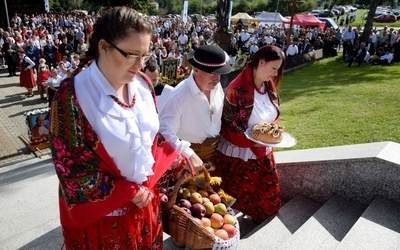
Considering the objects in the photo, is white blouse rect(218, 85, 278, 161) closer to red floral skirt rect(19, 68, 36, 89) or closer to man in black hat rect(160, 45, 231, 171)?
man in black hat rect(160, 45, 231, 171)

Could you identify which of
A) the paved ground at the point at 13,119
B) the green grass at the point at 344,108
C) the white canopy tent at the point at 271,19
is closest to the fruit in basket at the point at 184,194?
the green grass at the point at 344,108

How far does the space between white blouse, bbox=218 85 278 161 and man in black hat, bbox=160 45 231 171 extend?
0.28 m

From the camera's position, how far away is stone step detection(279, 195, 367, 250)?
3.14m

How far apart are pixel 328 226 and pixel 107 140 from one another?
2.71 m

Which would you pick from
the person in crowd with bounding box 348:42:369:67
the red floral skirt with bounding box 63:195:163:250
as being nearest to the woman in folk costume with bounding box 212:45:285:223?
the red floral skirt with bounding box 63:195:163:250

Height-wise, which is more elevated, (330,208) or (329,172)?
(329,172)

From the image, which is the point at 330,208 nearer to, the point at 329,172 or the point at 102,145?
the point at 329,172

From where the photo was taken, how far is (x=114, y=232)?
6.75ft

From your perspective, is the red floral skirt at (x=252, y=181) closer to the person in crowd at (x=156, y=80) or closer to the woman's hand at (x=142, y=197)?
the person in crowd at (x=156, y=80)

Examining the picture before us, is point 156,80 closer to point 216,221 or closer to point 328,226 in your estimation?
point 216,221

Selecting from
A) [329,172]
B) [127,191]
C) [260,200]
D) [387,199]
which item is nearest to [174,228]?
[127,191]

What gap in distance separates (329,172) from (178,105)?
6.86ft

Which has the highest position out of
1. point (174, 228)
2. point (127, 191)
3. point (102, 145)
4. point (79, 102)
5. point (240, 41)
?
point (79, 102)

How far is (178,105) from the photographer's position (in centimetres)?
308
